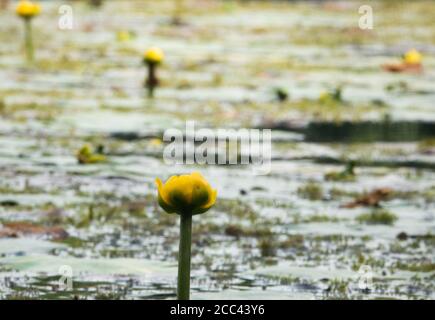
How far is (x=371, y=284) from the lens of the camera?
4.81 metres

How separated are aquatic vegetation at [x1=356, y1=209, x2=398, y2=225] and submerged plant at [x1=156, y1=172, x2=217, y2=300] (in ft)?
7.85

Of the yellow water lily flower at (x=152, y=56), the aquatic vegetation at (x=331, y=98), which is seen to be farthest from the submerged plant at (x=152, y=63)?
the aquatic vegetation at (x=331, y=98)

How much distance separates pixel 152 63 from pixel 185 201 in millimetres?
6837

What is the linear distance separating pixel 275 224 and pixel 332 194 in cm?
82

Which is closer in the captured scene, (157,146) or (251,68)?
(157,146)

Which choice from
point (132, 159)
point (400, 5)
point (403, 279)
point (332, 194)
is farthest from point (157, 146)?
point (400, 5)

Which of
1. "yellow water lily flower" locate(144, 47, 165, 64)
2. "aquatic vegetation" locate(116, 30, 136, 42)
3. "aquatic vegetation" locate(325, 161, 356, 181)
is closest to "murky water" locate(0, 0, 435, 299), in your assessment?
"aquatic vegetation" locate(325, 161, 356, 181)

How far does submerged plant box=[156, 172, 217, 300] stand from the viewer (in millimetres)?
3686
